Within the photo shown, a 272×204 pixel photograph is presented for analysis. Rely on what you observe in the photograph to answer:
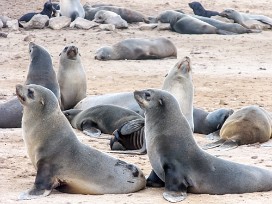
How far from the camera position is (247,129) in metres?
8.41

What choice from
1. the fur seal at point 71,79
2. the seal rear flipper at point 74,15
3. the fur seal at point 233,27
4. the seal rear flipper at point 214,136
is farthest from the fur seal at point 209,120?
the seal rear flipper at point 74,15

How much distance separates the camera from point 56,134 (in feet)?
20.9

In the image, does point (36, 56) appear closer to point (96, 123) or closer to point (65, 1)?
point (96, 123)

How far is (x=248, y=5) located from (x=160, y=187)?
18064 mm

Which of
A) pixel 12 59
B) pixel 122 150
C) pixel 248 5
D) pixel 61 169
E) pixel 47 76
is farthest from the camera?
pixel 248 5

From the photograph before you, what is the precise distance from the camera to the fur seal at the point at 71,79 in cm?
1056

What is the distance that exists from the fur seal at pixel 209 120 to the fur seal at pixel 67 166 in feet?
9.61

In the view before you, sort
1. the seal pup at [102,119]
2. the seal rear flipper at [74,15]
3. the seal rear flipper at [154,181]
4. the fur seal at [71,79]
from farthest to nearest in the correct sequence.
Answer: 1. the seal rear flipper at [74,15]
2. the fur seal at [71,79]
3. the seal pup at [102,119]
4. the seal rear flipper at [154,181]

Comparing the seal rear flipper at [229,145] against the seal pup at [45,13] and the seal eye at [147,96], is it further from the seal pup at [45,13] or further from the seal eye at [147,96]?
the seal pup at [45,13]

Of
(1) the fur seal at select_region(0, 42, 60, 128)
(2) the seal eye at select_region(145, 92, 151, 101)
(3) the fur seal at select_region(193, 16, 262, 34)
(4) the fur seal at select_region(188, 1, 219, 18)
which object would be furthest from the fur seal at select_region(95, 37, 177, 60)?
(2) the seal eye at select_region(145, 92, 151, 101)

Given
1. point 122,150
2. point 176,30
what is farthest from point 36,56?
point 176,30

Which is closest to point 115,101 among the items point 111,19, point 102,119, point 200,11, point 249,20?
point 102,119

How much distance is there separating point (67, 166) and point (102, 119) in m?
2.88

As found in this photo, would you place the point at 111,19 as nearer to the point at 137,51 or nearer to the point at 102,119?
the point at 137,51
